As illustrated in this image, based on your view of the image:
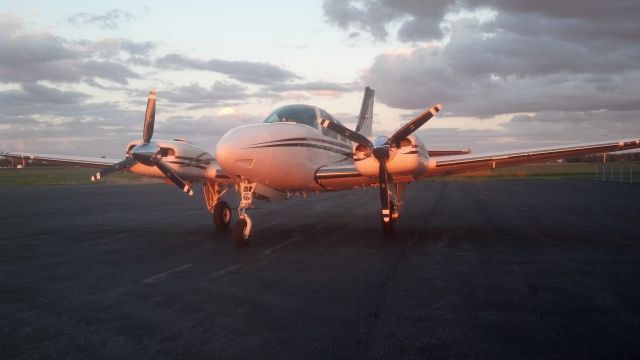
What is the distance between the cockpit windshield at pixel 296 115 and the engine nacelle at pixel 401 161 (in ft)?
6.10

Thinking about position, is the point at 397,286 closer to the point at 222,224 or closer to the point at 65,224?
the point at 222,224

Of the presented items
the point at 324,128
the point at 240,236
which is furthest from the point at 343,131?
the point at 240,236

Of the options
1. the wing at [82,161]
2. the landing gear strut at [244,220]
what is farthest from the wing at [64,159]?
the landing gear strut at [244,220]

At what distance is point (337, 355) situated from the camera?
16.4 ft

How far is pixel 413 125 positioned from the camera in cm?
1396

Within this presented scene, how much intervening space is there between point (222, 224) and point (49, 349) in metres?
10.6

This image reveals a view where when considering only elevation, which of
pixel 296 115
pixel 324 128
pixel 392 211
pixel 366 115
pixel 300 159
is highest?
pixel 366 115

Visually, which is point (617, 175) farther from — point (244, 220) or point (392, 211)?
point (244, 220)

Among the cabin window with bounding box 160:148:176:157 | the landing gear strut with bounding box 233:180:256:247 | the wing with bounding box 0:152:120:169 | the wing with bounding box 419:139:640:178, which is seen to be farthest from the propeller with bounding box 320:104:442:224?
the wing with bounding box 0:152:120:169

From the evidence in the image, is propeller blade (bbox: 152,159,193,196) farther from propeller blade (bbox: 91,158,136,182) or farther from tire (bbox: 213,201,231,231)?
propeller blade (bbox: 91,158,136,182)

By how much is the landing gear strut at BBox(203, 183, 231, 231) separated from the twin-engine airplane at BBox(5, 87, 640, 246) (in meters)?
0.03

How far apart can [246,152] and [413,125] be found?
4.84 metres

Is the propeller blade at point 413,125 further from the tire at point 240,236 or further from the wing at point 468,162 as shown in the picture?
the tire at point 240,236

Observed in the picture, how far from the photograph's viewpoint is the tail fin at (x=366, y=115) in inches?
910
